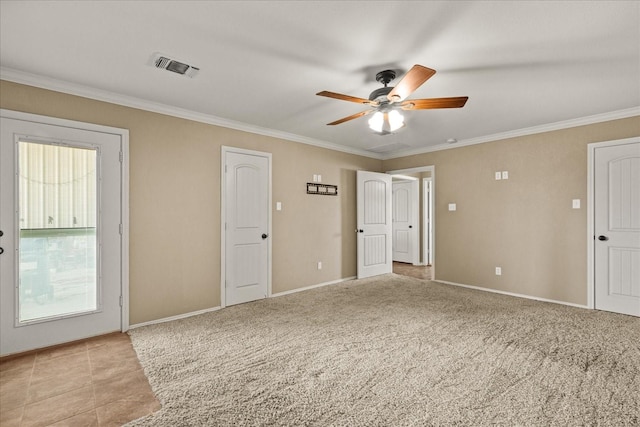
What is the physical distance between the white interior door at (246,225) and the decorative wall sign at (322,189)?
2.69 feet

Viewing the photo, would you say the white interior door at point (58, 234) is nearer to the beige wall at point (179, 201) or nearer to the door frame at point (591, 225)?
the beige wall at point (179, 201)

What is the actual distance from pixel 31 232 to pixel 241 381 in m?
2.40

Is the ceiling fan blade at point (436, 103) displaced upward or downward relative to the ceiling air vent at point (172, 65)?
downward

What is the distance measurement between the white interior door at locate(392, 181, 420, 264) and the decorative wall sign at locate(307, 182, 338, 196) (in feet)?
9.51

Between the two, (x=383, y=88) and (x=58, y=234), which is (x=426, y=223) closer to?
(x=383, y=88)

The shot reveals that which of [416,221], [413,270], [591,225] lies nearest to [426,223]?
[416,221]

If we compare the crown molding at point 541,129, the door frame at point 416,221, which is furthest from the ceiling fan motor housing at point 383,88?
the door frame at point 416,221

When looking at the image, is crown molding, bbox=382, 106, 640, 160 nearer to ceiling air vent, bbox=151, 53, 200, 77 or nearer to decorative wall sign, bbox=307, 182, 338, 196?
decorative wall sign, bbox=307, 182, 338, 196

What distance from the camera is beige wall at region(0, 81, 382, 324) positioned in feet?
10.9

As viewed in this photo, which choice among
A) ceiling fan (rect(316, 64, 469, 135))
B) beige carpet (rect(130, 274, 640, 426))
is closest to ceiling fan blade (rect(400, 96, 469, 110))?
ceiling fan (rect(316, 64, 469, 135))

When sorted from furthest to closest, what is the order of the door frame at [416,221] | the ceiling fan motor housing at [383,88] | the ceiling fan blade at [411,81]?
the door frame at [416,221], the ceiling fan motor housing at [383,88], the ceiling fan blade at [411,81]

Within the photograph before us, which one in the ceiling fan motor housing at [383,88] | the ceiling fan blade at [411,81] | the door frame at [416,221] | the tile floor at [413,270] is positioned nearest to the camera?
the ceiling fan blade at [411,81]

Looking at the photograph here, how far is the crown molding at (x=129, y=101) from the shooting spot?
9.18 ft

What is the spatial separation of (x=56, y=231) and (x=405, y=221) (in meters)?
6.78
